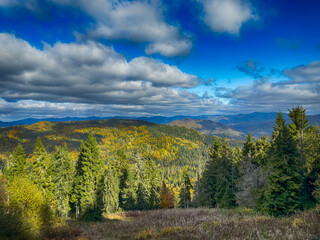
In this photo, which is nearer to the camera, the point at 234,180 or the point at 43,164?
the point at 234,180

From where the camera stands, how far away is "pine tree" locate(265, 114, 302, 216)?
19.7 m

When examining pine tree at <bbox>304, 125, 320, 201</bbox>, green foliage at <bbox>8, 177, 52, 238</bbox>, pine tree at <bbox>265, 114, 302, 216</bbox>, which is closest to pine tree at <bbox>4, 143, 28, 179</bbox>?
green foliage at <bbox>8, 177, 52, 238</bbox>

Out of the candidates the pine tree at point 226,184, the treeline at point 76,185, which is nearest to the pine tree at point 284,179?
the pine tree at point 226,184

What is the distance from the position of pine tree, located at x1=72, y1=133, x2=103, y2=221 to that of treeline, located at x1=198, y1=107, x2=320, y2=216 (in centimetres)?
2149

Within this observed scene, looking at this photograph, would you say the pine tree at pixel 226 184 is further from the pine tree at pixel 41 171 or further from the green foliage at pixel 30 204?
the pine tree at pixel 41 171

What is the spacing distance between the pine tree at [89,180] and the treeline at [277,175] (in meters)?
21.5

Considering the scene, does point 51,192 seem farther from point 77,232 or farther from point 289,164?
point 289,164

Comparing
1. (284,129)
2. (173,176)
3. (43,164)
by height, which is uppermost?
(284,129)

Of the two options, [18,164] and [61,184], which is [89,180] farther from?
[18,164]

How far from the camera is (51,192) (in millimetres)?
35094

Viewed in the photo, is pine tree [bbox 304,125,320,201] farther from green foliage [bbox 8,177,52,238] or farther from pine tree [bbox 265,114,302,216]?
green foliage [bbox 8,177,52,238]

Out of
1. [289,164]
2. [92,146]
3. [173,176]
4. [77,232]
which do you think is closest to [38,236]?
[77,232]

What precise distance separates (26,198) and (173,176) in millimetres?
182767

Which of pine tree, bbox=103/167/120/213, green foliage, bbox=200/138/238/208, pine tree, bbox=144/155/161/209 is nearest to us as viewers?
green foliage, bbox=200/138/238/208
